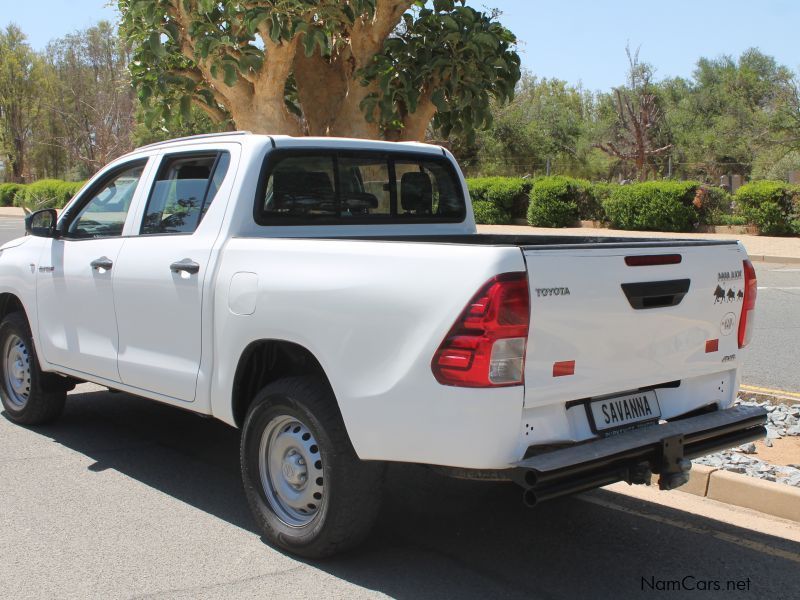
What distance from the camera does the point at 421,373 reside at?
380 centimetres

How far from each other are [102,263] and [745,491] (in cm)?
402

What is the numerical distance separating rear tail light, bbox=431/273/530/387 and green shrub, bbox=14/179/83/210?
40.9m

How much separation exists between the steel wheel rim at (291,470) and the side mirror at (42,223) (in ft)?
8.71

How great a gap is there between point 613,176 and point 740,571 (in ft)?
150

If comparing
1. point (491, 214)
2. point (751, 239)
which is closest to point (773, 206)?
point (751, 239)

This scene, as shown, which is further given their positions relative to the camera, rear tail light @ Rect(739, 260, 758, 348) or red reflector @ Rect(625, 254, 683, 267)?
rear tail light @ Rect(739, 260, 758, 348)

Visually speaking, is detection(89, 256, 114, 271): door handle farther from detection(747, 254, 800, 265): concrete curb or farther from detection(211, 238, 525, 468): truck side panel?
detection(747, 254, 800, 265): concrete curb

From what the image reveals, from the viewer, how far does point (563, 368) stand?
152 inches

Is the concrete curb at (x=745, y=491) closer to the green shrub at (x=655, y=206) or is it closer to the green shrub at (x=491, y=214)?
the green shrub at (x=655, y=206)

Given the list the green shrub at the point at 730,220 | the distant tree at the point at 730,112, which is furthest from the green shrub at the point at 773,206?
the distant tree at the point at 730,112

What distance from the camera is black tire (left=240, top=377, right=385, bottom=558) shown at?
13.7 ft

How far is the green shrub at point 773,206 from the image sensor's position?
23188 mm

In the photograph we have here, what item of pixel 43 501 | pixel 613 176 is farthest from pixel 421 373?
pixel 613 176

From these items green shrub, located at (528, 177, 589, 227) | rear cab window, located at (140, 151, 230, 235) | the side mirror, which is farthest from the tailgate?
green shrub, located at (528, 177, 589, 227)
